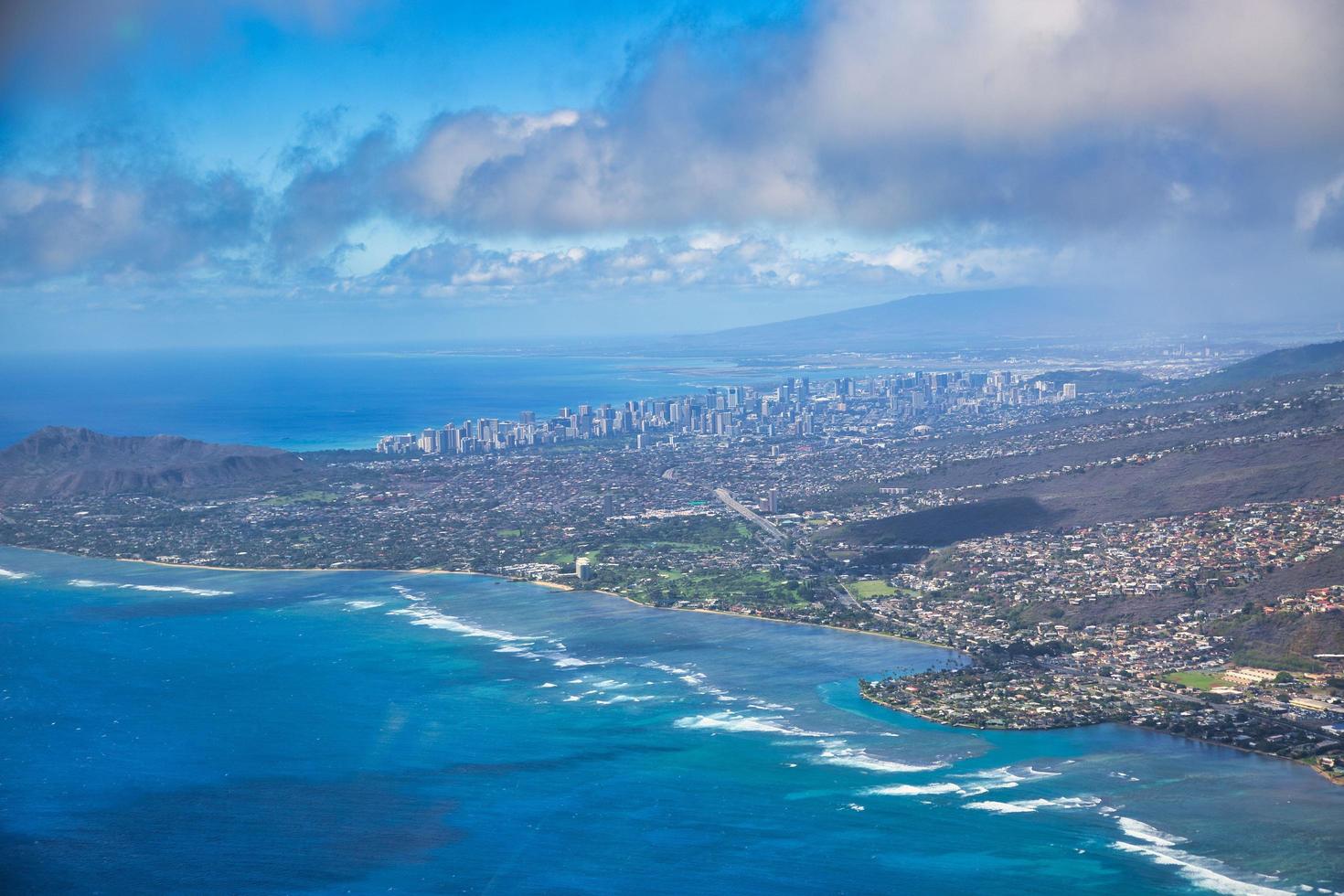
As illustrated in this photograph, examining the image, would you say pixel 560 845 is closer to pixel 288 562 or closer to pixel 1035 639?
pixel 1035 639

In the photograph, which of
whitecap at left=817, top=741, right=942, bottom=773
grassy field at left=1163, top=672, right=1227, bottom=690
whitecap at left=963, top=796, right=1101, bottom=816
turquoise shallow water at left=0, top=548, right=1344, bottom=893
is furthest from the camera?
grassy field at left=1163, top=672, right=1227, bottom=690

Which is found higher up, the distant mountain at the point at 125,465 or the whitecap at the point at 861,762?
the distant mountain at the point at 125,465

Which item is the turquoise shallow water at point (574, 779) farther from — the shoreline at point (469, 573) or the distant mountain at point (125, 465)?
the distant mountain at point (125, 465)

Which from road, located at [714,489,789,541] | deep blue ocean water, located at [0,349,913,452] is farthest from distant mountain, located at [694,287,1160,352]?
road, located at [714,489,789,541]

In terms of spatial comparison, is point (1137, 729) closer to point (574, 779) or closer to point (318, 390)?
point (574, 779)

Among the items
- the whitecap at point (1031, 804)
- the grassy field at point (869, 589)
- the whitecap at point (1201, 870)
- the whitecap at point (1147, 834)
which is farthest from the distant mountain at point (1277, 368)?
the whitecap at point (1201, 870)

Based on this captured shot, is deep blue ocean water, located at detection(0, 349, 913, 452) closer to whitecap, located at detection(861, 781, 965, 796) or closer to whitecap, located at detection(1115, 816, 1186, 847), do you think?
whitecap, located at detection(861, 781, 965, 796)
